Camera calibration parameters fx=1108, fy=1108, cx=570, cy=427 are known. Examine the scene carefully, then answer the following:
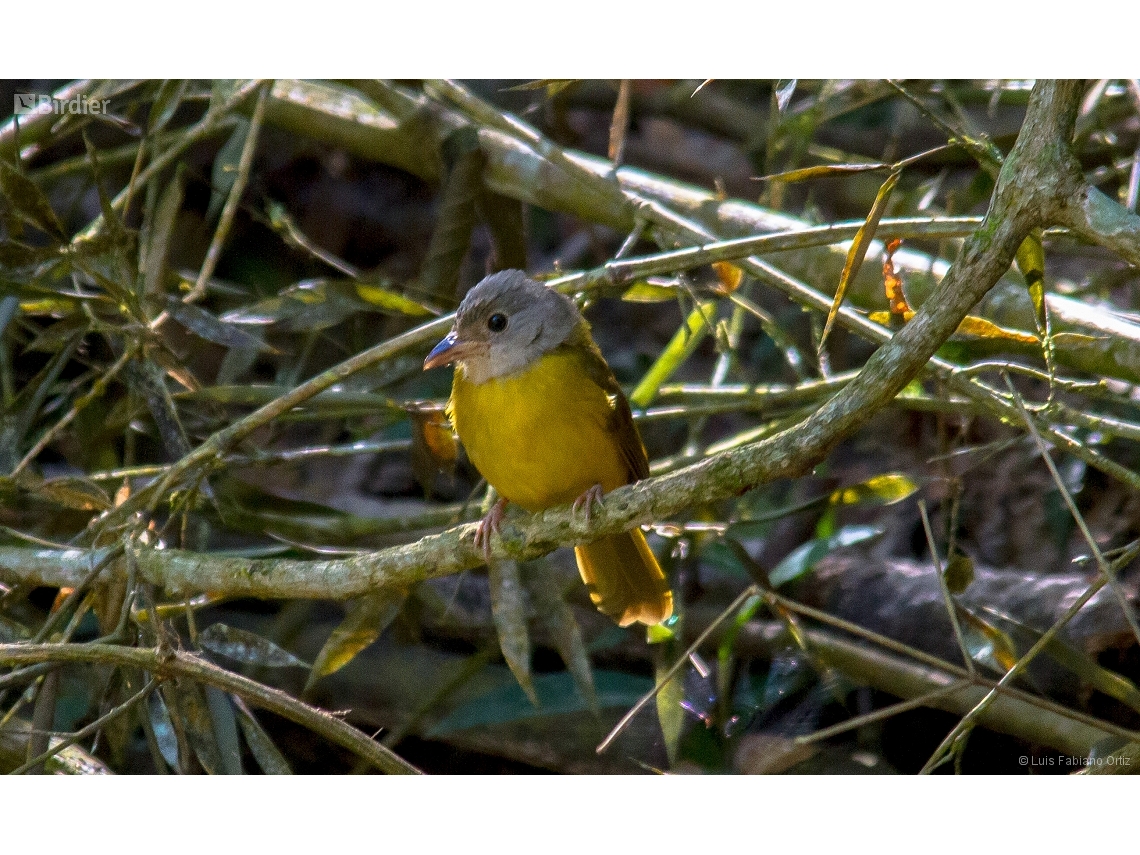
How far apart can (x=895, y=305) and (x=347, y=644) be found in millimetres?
1652

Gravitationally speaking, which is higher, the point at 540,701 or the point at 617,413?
the point at 617,413

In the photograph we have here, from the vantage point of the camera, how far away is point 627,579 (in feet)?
10.1

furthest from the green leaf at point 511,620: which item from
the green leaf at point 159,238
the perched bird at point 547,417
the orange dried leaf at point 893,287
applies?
the green leaf at point 159,238

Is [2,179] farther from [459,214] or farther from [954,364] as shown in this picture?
[954,364]

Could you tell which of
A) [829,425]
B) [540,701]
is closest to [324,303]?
[540,701]

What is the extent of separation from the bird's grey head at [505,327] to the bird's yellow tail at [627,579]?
22.4 inches

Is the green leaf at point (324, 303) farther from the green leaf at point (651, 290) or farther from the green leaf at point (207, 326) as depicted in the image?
the green leaf at point (651, 290)

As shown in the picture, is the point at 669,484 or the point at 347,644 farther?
the point at 347,644

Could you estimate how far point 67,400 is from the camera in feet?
12.8

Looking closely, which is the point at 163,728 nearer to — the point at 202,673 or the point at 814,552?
the point at 202,673

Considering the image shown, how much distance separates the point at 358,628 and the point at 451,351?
790mm

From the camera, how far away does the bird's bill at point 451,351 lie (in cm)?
287

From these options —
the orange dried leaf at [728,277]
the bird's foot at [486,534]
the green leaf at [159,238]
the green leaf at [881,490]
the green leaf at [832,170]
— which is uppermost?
the green leaf at [159,238]
